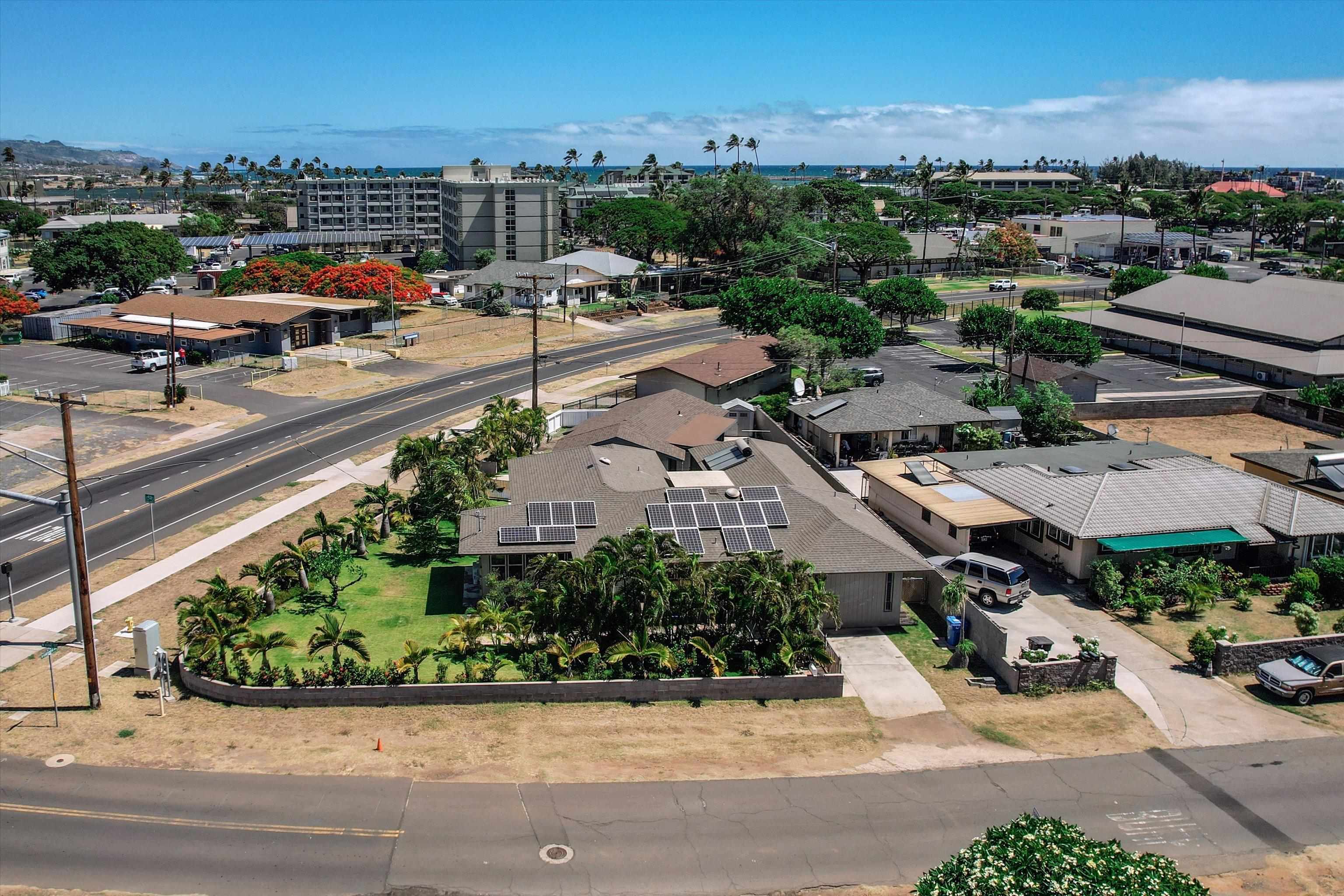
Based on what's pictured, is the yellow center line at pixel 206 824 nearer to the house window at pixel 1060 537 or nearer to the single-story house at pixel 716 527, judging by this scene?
the single-story house at pixel 716 527

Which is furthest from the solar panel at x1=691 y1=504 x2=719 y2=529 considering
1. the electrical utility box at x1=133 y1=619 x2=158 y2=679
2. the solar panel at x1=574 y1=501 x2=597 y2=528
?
the electrical utility box at x1=133 y1=619 x2=158 y2=679

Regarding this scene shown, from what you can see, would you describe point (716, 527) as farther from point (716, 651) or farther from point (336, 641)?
point (336, 641)

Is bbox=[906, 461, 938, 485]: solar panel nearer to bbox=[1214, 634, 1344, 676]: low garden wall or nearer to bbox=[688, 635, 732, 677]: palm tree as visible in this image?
bbox=[1214, 634, 1344, 676]: low garden wall

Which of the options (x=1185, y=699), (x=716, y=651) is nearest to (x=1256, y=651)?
(x=1185, y=699)

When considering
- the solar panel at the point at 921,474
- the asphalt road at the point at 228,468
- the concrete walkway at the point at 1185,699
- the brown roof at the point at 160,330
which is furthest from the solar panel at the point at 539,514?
the brown roof at the point at 160,330

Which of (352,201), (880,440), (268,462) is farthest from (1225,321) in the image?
(352,201)
